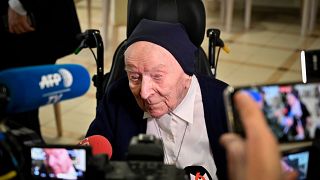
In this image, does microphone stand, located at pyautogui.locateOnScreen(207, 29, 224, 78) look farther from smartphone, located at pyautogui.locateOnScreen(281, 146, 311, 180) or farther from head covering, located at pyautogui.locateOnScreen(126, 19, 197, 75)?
smartphone, located at pyautogui.locateOnScreen(281, 146, 311, 180)

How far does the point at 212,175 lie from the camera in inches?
56.5

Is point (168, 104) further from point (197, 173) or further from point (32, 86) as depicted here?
point (32, 86)

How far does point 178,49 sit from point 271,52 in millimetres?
3114

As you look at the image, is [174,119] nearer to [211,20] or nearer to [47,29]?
Answer: [47,29]

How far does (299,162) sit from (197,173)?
0.60 meters

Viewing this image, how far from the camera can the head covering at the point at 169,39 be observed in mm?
1406

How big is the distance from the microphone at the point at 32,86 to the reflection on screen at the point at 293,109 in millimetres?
332

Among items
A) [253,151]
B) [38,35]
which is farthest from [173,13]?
[253,151]

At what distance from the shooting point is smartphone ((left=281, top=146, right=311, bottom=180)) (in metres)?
0.79

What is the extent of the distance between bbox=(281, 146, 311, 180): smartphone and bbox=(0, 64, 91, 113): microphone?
1.26ft

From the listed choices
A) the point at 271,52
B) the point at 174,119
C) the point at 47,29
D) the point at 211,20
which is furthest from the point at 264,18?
the point at 174,119

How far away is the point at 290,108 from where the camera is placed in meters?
0.78

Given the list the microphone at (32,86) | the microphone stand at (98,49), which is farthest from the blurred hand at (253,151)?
the microphone stand at (98,49)

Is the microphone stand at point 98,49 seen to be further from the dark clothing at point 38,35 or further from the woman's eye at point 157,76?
the woman's eye at point 157,76
